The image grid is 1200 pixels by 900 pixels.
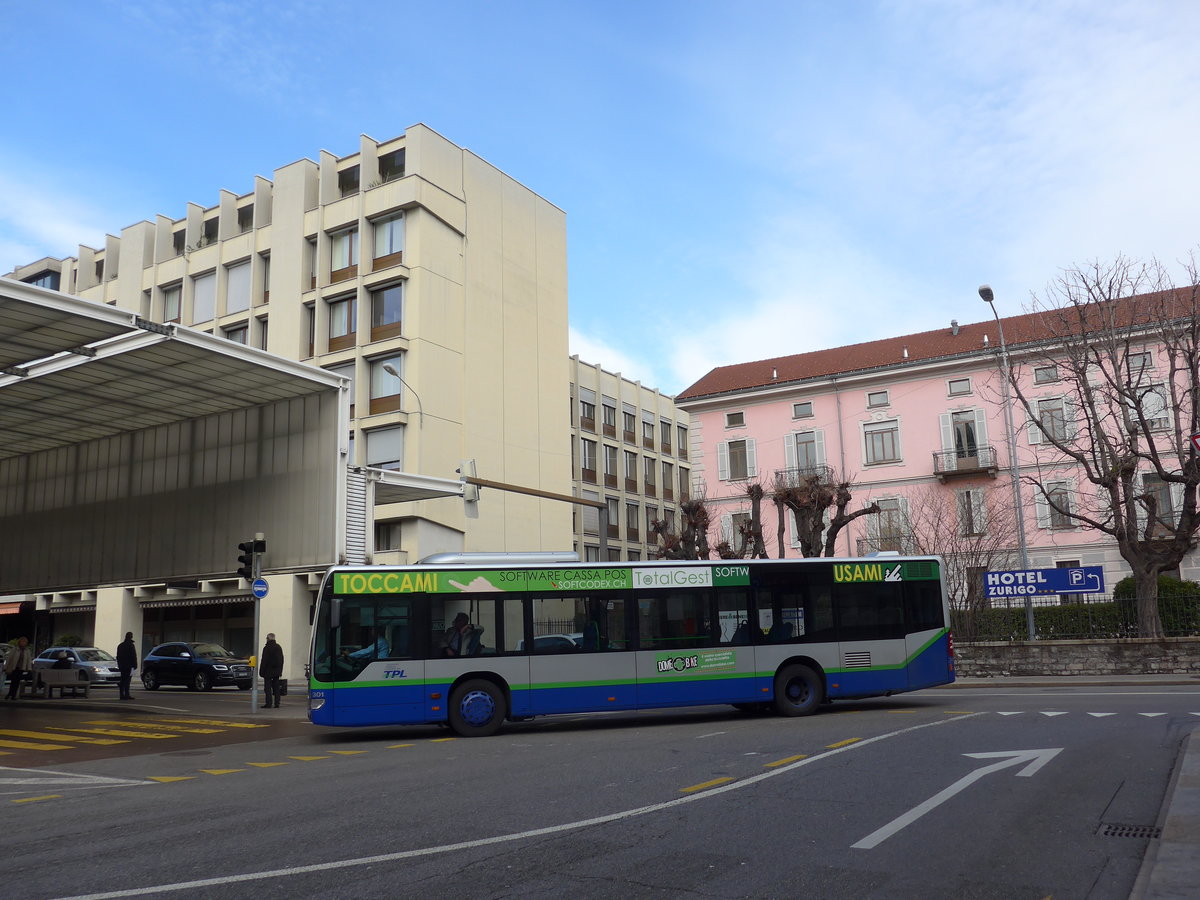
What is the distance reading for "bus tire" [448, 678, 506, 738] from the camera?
1508 cm

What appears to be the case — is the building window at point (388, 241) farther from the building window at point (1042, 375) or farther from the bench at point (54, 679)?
the building window at point (1042, 375)

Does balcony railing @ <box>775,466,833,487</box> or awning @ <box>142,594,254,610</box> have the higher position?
balcony railing @ <box>775,466,833,487</box>

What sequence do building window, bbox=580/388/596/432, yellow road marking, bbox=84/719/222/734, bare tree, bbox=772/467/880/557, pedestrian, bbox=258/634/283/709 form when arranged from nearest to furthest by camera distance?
yellow road marking, bbox=84/719/222/734 < pedestrian, bbox=258/634/283/709 < bare tree, bbox=772/467/880/557 < building window, bbox=580/388/596/432

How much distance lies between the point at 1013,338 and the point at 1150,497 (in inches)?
697

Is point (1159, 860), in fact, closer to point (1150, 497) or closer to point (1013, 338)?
point (1150, 497)

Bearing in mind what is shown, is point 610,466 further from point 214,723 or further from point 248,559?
point 214,723

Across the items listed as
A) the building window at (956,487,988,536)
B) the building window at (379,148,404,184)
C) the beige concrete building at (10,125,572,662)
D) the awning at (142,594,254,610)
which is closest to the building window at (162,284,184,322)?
the beige concrete building at (10,125,572,662)

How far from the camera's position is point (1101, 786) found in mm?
9000

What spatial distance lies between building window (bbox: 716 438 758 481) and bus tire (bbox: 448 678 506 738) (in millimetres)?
31416

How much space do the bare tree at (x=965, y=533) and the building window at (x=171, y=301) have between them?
3492 cm

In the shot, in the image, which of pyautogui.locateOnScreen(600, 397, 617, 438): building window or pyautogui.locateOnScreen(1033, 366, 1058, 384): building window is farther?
pyautogui.locateOnScreen(600, 397, 617, 438): building window

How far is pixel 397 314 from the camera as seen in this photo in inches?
1607

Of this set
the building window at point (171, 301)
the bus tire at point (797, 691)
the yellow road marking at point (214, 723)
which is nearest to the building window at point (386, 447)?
the building window at point (171, 301)

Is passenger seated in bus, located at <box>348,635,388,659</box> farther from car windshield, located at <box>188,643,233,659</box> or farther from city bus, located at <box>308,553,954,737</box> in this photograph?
car windshield, located at <box>188,643,233,659</box>
